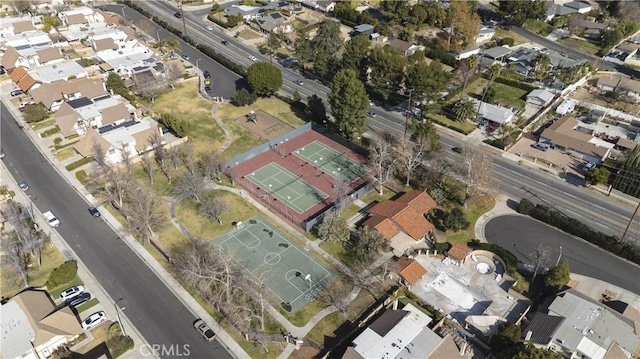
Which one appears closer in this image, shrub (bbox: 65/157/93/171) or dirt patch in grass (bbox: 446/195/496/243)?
dirt patch in grass (bbox: 446/195/496/243)

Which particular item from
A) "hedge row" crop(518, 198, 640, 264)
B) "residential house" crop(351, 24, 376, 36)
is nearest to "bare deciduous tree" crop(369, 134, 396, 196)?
"hedge row" crop(518, 198, 640, 264)

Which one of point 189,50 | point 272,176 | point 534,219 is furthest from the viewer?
point 189,50

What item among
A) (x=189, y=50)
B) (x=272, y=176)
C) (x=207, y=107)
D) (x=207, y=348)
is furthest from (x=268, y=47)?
(x=207, y=348)

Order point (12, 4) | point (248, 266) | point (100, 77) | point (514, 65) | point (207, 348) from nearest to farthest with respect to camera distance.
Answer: point (207, 348) → point (248, 266) → point (100, 77) → point (514, 65) → point (12, 4)

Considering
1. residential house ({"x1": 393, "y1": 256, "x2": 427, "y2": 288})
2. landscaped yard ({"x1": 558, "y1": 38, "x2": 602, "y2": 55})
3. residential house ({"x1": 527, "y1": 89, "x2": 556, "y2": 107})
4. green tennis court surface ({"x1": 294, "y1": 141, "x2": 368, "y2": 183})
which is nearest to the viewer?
residential house ({"x1": 393, "y1": 256, "x2": 427, "y2": 288})

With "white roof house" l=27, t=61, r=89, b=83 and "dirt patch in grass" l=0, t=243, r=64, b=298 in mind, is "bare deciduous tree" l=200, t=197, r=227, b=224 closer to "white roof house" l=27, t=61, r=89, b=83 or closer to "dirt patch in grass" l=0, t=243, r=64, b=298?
"dirt patch in grass" l=0, t=243, r=64, b=298

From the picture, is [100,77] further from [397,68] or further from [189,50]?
[397,68]
